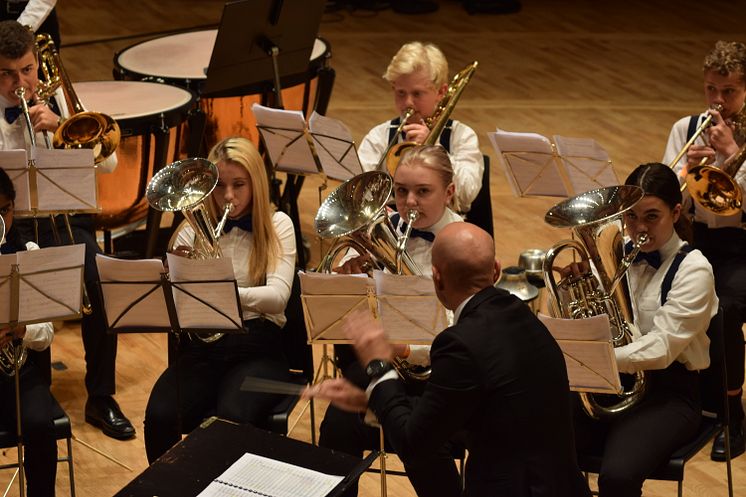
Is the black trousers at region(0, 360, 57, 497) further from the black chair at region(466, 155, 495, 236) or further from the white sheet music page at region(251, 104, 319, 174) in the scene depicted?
the black chair at region(466, 155, 495, 236)

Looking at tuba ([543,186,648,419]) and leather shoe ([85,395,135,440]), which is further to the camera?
leather shoe ([85,395,135,440])

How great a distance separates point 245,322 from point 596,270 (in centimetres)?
111

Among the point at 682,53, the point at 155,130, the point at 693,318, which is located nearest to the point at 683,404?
the point at 693,318

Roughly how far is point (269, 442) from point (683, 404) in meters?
1.21

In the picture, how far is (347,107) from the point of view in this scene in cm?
779

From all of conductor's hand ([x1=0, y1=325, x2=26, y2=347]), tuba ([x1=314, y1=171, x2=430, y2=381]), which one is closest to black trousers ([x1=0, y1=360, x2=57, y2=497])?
conductor's hand ([x1=0, y1=325, x2=26, y2=347])

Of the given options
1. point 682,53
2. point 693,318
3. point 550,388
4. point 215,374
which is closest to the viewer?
point 550,388

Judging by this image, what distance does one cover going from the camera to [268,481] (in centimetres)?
288

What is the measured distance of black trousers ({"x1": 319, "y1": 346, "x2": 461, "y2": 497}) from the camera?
11.0 ft

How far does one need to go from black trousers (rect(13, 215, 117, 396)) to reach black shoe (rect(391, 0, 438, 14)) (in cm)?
607

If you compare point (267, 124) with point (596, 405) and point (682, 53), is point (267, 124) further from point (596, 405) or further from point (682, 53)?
point (682, 53)

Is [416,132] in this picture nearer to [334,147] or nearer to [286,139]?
[334,147]

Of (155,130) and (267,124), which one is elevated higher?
(267,124)

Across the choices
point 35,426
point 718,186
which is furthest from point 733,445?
point 35,426
